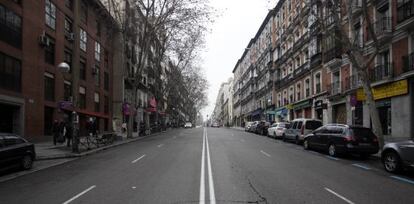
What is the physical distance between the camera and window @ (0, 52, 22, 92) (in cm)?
2219

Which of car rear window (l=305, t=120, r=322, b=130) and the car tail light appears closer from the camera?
the car tail light

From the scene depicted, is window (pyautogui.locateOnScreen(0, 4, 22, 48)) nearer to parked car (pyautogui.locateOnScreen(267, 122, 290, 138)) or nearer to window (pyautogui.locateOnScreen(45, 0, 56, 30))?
window (pyautogui.locateOnScreen(45, 0, 56, 30))

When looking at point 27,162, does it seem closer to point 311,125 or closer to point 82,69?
point 311,125

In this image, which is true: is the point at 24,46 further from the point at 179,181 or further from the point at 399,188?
the point at 399,188

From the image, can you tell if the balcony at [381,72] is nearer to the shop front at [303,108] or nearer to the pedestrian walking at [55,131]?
the shop front at [303,108]

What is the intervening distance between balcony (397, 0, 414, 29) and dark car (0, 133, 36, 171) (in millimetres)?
20239

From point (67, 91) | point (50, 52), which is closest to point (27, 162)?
point (50, 52)

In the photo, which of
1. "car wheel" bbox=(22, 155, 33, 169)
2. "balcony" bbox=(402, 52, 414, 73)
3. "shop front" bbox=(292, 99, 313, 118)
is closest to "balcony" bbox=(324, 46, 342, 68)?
"shop front" bbox=(292, 99, 313, 118)

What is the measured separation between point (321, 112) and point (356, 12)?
12.0 m

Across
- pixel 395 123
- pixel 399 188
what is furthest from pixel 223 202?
pixel 395 123

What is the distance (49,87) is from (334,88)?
22.7 metres

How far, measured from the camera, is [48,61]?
2864 centimetres

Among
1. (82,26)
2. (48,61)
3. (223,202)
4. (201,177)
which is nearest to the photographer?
(223,202)

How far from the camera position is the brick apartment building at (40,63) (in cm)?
2280
